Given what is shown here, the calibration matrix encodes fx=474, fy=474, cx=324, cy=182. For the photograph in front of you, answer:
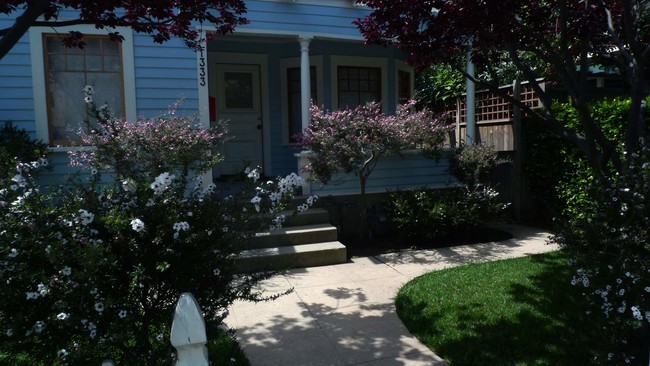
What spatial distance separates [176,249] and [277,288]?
3133mm

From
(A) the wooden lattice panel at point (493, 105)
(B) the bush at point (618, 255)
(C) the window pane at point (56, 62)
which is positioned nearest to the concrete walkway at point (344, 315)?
(B) the bush at point (618, 255)

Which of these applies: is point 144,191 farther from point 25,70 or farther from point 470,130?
point 470,130

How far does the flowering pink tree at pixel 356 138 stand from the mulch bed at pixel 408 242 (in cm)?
87

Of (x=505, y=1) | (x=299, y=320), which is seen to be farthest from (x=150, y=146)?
(x=505, y=1)

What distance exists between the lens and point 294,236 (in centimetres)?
650

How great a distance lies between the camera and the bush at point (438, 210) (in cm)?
694

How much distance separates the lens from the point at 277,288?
17.5ft

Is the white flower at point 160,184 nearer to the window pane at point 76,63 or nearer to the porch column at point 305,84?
the porch column at point 305,84

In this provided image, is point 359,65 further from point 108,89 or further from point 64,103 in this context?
point 64,103

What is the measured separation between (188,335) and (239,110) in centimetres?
785

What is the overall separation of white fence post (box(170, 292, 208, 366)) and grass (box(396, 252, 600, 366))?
224 cm

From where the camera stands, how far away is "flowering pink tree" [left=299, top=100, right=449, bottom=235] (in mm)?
6816

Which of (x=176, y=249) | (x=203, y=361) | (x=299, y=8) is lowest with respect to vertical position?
(x=203, y=361)

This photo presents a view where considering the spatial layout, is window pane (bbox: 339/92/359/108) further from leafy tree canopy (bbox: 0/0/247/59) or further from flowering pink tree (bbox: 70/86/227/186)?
leafy tree canopy (bbox: 0/0/247/59)
